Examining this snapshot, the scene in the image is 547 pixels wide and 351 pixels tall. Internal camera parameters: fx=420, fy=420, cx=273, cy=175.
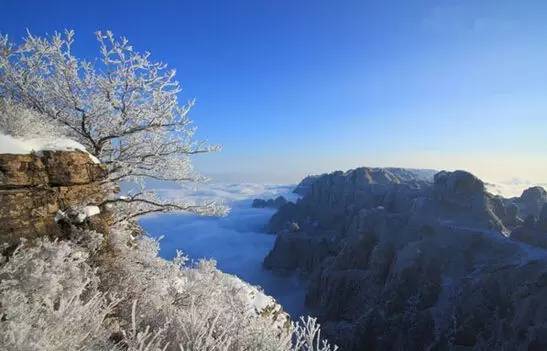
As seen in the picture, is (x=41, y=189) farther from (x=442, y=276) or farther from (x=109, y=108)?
(x=442, y=276)

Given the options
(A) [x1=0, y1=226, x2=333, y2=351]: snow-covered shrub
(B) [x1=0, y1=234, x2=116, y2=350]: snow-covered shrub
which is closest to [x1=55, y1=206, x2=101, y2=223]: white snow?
(A) [x1=0, y1=226, x2=333, y2=351]: snow-covered shrub

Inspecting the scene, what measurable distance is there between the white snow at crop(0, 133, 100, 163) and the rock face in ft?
0.33

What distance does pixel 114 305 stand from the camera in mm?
7152

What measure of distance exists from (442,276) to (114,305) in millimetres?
90065

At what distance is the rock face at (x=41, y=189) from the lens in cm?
683

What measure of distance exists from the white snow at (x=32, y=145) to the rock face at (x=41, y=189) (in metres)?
0.10

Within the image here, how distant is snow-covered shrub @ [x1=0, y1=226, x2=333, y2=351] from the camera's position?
495 centimetres

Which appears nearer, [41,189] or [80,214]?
[41,189]

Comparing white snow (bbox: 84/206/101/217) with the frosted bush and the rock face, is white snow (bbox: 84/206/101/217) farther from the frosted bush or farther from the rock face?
the frosted bush

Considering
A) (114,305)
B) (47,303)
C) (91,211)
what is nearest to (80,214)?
(91,211)

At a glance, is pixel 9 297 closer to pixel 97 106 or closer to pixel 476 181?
pixel 97 106

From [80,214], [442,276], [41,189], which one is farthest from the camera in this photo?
[442,276]

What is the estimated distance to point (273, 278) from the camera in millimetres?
155375

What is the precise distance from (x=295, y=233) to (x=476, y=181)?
75443 mm
